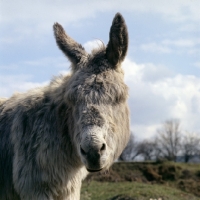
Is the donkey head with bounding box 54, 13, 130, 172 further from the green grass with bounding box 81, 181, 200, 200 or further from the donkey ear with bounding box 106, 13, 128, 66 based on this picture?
the green grass with bounding box 81, 181, 200, 200

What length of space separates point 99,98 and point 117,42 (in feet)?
3.16

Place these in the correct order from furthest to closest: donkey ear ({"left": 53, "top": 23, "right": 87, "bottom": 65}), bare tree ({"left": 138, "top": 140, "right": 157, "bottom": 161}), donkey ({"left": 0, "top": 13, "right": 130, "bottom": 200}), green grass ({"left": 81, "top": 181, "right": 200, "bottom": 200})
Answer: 1. bare tree ({"left": 138, "top": 140, "right": 157, "bottom": 161})
2. green grass ({"left": 81, "top": 181, "right": 200, "bottom": 200})
3. donkey ear ({"left": 53, "top": 23, "right": 87, "bottom": 65})
4. donkey ({"left": 0, "top": 13, "right": 130, "bottom": 200})

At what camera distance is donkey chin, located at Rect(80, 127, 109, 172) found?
4.96 metres

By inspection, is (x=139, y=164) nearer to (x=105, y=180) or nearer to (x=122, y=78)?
(x=105, y=180)

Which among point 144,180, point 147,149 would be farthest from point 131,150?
point 144,180

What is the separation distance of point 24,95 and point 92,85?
1902 millimetres

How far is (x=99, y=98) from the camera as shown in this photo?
217 inches

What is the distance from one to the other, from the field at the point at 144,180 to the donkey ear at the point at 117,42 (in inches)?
602

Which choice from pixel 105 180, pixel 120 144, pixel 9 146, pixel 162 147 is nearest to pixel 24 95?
pixel 9 146

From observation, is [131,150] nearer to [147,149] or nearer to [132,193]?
[147,149]

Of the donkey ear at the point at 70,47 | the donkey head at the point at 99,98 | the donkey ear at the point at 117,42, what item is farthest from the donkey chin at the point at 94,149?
the donkey ear at the point at 70,47

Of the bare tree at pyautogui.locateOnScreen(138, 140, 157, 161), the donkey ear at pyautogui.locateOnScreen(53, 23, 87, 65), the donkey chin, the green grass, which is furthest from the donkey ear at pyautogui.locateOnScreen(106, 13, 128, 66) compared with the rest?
the bare tree at pyautogui.locateOnScreen(138, 140, 157, 161)

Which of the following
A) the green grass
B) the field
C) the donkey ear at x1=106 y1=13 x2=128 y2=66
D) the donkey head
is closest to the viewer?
the donkey head

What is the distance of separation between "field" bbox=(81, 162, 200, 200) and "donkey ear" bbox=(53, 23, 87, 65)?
49.3 feet
